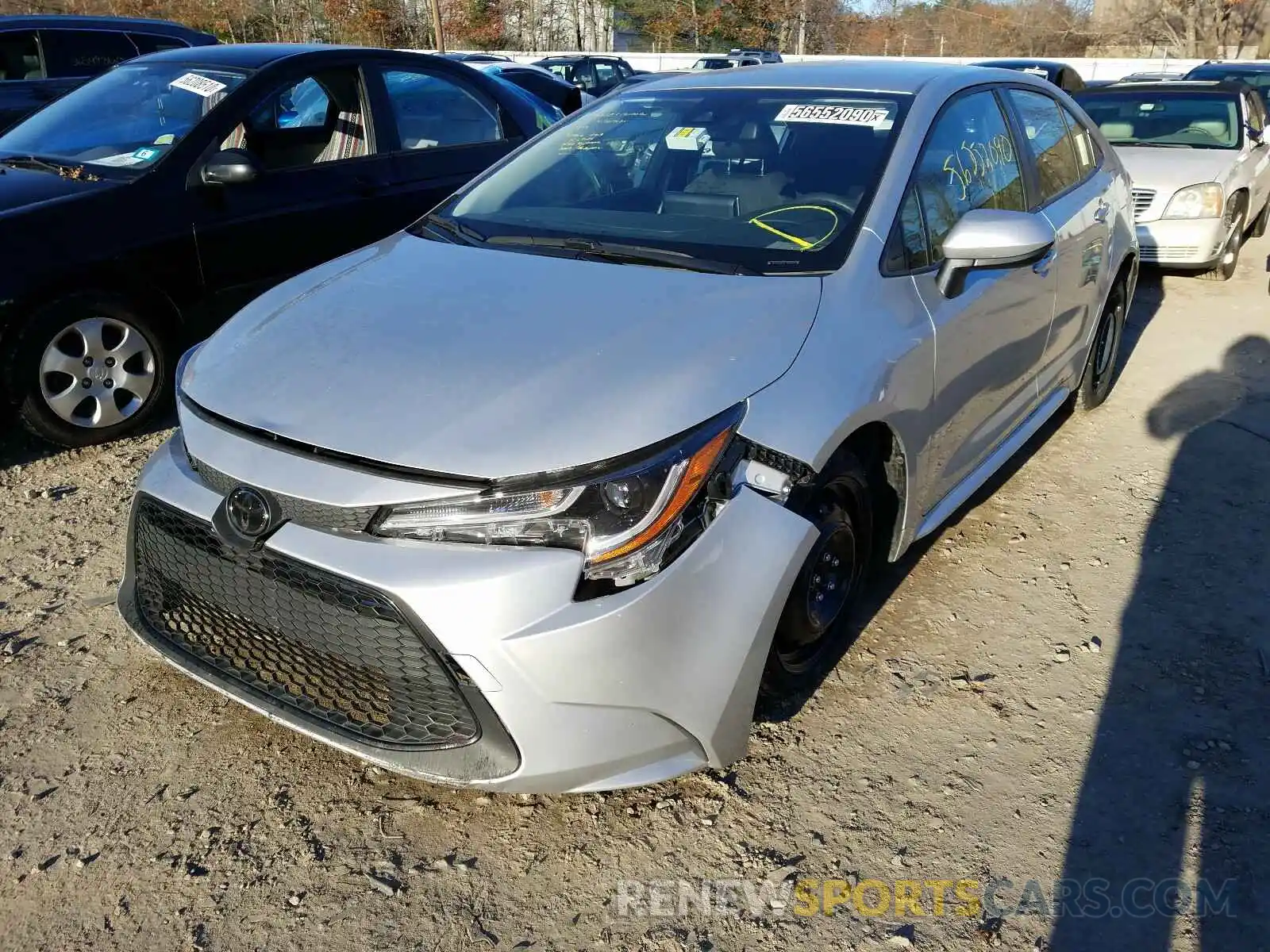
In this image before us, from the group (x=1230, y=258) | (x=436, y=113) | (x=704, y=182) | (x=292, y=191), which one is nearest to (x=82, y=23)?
(x=436, y=113)

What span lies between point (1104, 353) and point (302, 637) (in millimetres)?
4267

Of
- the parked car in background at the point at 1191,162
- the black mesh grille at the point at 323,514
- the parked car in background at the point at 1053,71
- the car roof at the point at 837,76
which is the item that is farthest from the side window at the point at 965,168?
the parked car in background at the point at 1053,71

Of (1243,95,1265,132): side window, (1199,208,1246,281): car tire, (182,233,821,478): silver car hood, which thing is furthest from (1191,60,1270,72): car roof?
(182,233,821,478): silver car hood

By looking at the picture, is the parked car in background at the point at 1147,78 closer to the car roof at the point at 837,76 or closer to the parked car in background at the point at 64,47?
the car roof at the point at 837,76

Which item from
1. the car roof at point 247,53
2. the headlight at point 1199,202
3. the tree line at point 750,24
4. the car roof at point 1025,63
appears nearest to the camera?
the car roof at point 247,53

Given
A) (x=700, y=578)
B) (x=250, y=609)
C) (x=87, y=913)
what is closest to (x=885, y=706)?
(x=700, y=578)

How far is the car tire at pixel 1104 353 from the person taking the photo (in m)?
4.80

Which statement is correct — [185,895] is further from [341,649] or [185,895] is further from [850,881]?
[850,881]

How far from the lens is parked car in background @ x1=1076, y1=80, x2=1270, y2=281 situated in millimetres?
7625

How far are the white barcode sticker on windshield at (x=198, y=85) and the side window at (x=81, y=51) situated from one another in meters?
4.81

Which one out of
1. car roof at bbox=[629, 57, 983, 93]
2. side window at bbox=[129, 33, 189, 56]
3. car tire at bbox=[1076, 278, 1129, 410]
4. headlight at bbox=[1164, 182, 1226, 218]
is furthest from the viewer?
side window at bbox=[129, 33, 189, 56]

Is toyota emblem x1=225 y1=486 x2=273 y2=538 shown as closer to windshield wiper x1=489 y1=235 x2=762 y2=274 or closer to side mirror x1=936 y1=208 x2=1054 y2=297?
windshield wiper x1=489 y1=235 x2=762 y2=274

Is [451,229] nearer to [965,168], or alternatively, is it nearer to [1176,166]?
[965,168]

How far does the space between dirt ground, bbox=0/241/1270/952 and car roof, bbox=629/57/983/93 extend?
1.67 metres
